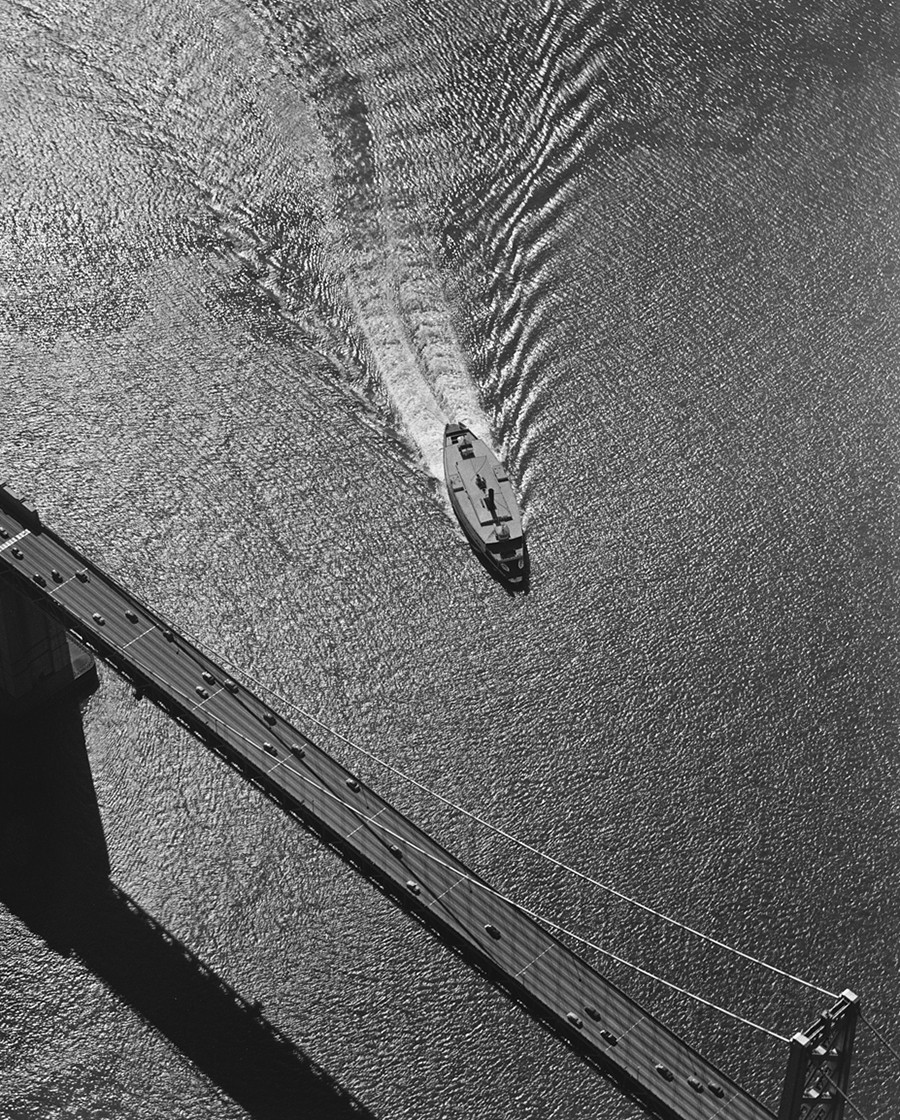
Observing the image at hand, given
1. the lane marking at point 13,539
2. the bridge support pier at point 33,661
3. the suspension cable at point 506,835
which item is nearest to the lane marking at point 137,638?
the bridge support pier at point 33,661

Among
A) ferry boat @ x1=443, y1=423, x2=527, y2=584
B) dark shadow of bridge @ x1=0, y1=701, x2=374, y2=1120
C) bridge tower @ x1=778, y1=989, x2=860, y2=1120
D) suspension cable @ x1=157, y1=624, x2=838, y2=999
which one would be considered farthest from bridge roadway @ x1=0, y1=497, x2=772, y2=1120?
ferry boat @ x1=443, y1=423, x2=527, y2=584

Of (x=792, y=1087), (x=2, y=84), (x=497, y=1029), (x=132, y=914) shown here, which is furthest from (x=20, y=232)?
(x=792, y=1087)

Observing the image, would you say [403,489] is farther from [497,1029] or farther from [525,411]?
[497,1029]

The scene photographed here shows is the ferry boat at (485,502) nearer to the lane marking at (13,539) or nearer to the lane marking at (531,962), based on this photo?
the lane marking at (13,539)

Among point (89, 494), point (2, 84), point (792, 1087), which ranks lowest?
point (792, 1087)

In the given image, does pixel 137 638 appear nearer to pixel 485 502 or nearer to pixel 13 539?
pixel 13 539

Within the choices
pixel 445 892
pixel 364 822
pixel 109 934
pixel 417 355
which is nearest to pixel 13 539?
pixel 109 934

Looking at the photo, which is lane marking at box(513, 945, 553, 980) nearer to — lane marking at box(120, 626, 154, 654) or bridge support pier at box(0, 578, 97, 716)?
lane marking at box(120, 626, 154, 654)
